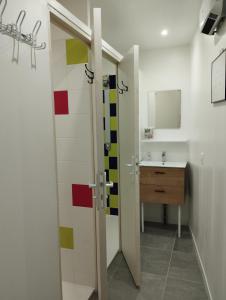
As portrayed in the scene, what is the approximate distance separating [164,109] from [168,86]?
0.33 m

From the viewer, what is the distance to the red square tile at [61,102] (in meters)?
2.09

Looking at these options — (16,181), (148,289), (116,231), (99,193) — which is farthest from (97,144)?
(116,231)

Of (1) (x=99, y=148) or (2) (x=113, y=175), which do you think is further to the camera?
(2) (x=113, y=175)

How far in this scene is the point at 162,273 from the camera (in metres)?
2.48

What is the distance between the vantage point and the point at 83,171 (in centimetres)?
210

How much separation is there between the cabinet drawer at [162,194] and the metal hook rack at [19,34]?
2.46m

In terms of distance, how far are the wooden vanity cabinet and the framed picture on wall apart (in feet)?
4.88

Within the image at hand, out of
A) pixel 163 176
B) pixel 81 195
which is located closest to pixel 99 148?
pixel 81 195

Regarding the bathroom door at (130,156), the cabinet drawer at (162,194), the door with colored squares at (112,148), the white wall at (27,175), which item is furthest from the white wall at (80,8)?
the cabinet drawer at (162,194)

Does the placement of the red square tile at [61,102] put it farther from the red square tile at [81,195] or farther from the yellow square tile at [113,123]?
the yellow square tile at [113,123]

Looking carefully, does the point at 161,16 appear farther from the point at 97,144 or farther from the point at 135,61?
the point at 97,144

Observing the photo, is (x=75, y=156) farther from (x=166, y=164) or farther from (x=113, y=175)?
(x=166, y=164)

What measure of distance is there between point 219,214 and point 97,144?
3.23ft

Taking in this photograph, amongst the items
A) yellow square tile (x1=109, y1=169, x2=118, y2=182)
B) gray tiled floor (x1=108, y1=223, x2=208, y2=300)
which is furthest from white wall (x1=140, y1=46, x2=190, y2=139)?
gray tiled floor (x1=108, y1=223, x2=208, y2=300)
